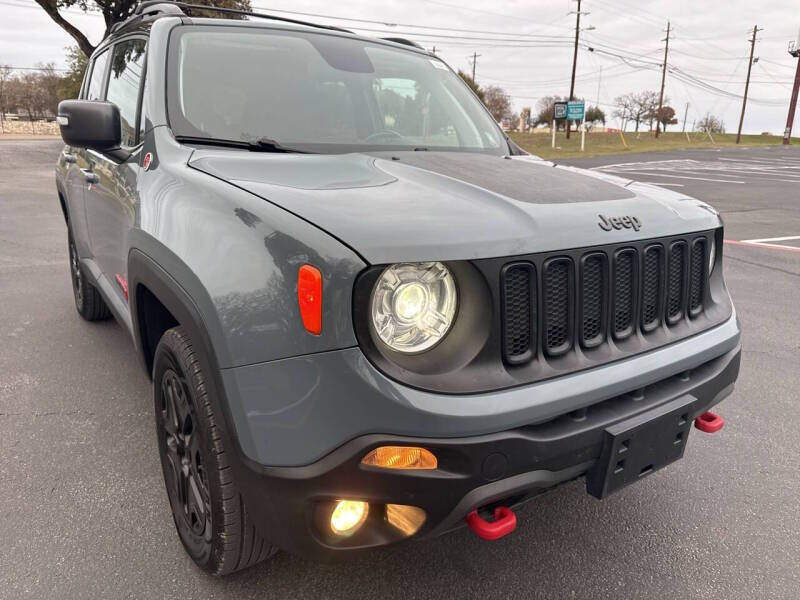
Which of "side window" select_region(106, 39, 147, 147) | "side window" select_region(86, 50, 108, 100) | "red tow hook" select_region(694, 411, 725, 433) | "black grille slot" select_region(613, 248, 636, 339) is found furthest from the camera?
"side window" select_region(86, 50, 108, 100)

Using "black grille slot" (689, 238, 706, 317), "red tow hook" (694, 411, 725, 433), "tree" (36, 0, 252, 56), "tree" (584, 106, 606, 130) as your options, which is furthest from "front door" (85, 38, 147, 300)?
"tree" (584, 106, 606, 130)

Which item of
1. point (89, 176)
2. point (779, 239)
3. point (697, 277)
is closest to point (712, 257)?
point (697, 277)

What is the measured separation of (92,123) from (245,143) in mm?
635

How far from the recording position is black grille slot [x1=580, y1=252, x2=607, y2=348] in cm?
172

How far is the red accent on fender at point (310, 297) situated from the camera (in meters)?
1.43

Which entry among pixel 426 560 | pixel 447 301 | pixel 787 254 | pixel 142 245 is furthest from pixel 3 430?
pixel 787 254

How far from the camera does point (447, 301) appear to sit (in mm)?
1561

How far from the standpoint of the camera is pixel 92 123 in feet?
8.06

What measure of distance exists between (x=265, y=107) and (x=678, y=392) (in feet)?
6.28

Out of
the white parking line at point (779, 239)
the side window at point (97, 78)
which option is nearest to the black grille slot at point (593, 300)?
the side window at point (97, 78)

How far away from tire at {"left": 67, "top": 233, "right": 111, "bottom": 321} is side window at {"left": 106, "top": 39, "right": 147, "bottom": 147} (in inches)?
54.2

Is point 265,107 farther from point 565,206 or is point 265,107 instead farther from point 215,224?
point 565,206

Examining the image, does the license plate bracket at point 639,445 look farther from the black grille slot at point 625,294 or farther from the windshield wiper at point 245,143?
the windshield wiper at point 245,143

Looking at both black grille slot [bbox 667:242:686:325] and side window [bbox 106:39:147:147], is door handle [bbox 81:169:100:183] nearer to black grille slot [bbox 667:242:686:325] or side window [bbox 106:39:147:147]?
side window [bbox 106:39:147:147]
